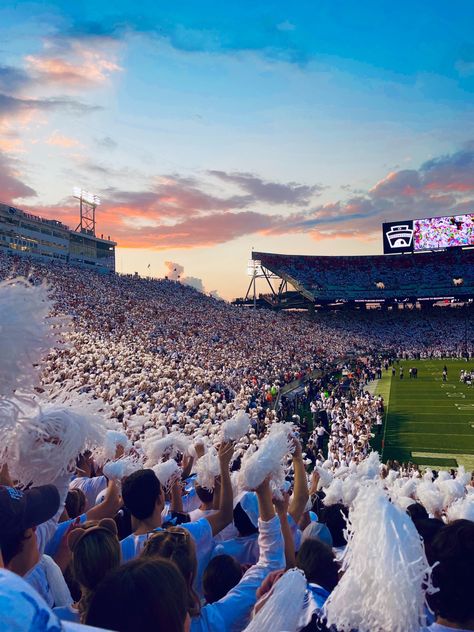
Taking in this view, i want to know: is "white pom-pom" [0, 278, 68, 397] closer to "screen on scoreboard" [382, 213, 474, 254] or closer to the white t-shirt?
the white t-shirt

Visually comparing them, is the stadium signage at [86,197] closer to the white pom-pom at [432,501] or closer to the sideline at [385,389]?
the sideline at [385,389]

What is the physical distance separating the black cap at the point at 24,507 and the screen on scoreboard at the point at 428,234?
53020 millimetres

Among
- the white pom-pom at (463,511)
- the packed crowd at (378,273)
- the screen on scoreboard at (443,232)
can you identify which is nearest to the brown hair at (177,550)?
the white pom-pom at (463,511)

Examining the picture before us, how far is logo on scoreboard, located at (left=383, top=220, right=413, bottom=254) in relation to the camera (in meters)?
51.5

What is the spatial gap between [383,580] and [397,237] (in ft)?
175

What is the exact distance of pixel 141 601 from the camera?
122cm

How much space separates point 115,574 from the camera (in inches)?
50.1

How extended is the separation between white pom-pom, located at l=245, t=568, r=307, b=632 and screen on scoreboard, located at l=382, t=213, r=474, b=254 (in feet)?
174

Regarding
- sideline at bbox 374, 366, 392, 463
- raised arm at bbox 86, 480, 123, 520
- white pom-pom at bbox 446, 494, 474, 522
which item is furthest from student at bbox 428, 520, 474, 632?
sideline at bbox 374, 366, 392, 463

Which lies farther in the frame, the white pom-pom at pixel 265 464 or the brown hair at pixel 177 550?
the white pom-pom at pixel 265 464

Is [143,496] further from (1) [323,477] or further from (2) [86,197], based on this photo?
(2) [86,197]

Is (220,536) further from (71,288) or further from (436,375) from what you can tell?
(71,288)

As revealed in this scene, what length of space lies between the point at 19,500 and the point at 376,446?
48.5ft

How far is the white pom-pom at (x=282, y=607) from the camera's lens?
1.41 meters
